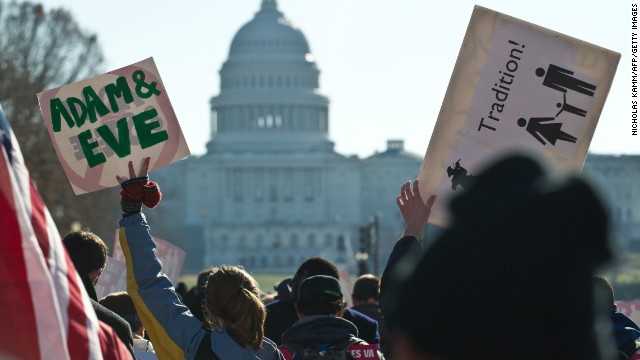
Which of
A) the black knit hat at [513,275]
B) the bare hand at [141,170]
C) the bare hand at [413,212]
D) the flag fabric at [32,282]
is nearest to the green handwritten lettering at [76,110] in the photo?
the bare hand at [141,170]

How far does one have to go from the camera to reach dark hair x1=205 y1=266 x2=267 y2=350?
5.40 m

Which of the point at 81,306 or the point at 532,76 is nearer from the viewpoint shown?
the point at 81,306

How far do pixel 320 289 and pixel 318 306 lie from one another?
12cm

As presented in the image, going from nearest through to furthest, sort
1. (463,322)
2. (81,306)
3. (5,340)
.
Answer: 1. (463,322)
2. (5,340)
3. (81,306)

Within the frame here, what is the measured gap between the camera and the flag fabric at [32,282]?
2633mm

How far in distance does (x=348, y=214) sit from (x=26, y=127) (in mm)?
108143

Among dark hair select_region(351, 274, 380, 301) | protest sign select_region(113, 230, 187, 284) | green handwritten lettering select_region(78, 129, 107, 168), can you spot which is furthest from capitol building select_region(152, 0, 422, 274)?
green handwritten lettering select_region(78, 129, 107, 168)

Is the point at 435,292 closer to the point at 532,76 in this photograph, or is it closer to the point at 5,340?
the point at 5,340

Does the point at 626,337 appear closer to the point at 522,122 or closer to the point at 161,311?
the point at 522,122

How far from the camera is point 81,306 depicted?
284 centimetres

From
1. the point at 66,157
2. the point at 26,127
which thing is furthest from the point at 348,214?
the point at 66,157

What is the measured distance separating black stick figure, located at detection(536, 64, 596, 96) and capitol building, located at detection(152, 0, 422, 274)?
146630 mm

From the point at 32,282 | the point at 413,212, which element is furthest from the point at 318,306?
the point at 32,282

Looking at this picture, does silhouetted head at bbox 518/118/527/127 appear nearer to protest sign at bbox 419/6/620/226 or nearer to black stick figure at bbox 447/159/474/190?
protest sign at bbox 419/6/620/226
